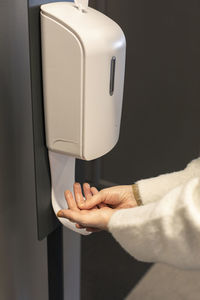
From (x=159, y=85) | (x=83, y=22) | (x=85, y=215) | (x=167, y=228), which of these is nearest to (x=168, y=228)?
(x=167, y=228)

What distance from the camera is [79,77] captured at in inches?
32.8

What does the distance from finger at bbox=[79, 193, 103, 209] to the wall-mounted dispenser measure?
10 cm

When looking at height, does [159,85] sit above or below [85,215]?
below

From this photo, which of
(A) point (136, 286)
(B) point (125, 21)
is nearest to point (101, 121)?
(A) point (136, 286)

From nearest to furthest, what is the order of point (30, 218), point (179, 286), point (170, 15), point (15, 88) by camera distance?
point (15, 88) → point (30, 218) → point (179, 286) → point (170, 15)

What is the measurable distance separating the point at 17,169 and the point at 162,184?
14.2 inches

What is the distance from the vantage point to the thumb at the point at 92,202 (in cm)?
97

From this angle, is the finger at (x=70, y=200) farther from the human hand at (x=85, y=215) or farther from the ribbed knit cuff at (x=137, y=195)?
the ribbed knit cuff at (x=137, y=195)

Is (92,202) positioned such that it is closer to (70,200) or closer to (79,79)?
(70,200)

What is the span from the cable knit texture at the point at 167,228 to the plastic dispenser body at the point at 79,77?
8.0 inches

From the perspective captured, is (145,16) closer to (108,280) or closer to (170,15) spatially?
(170,15)

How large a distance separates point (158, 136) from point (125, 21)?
24.2 inches

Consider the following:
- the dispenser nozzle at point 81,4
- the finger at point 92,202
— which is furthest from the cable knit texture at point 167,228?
the dispenser nozzle at point 81,4

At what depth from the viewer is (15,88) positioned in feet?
2.93
